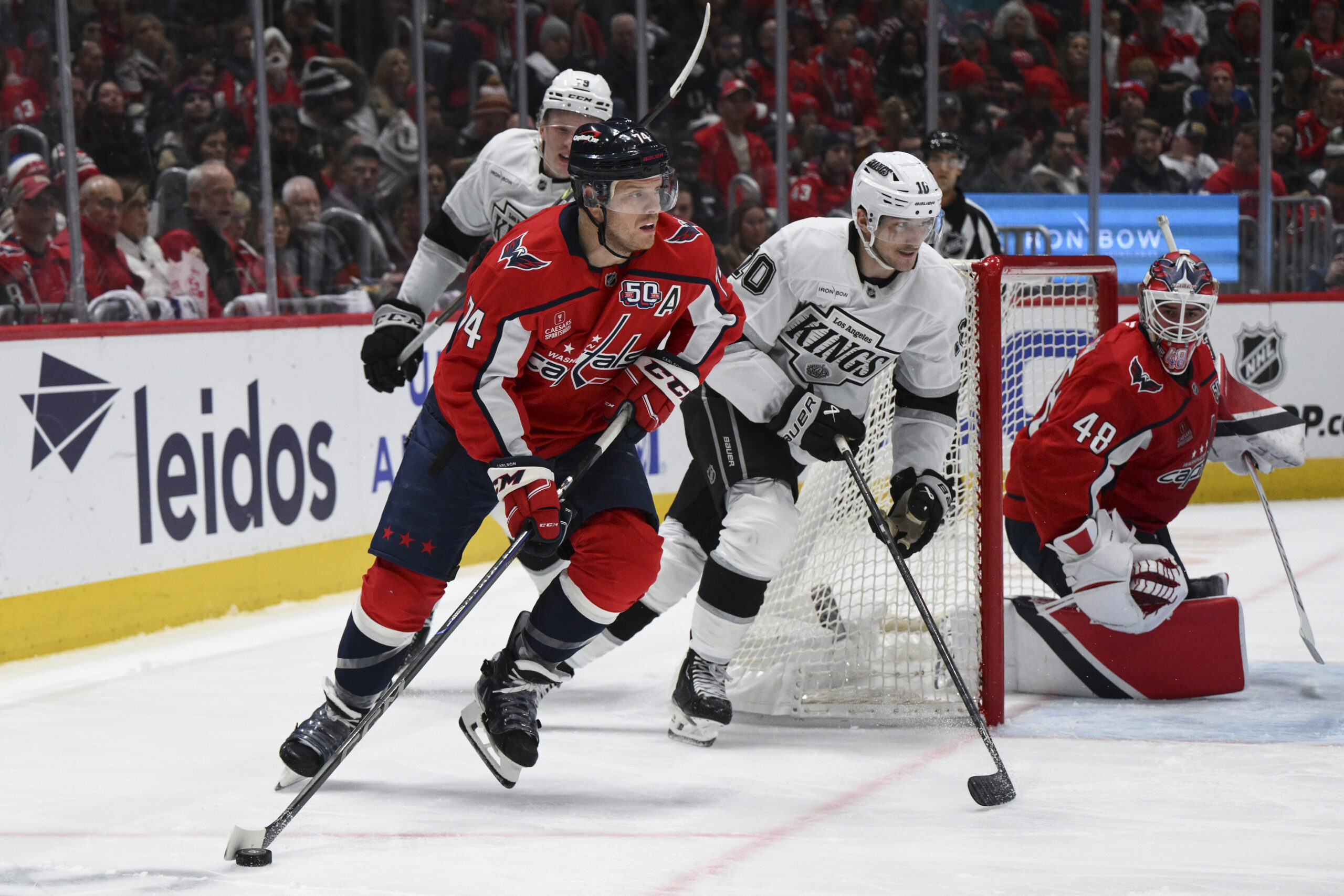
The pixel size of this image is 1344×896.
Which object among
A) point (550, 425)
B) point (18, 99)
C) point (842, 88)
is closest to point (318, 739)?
point (550, 425)

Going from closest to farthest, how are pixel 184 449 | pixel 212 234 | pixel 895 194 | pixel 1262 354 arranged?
pixel 895 194
pixel 184 449
pixel 212 234
pixel 1262 354

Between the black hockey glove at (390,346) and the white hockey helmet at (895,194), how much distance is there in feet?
3.18

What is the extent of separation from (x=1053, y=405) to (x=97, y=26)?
11.0 ft

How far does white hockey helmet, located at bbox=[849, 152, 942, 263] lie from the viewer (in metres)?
2.90

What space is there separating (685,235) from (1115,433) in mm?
1154

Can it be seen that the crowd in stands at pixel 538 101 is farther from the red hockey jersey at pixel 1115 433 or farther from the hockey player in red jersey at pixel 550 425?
the hockey player in red jersey at pixel 550 425

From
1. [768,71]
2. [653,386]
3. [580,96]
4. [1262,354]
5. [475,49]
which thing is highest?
[475,49]

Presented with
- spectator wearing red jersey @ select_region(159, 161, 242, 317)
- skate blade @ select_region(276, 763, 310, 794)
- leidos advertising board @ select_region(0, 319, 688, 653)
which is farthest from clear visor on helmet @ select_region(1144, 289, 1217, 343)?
spectator wearing red jersey @ select_region(159, 161, 242, 317)

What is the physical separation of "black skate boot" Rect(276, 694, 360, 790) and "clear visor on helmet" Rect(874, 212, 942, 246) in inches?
53.1

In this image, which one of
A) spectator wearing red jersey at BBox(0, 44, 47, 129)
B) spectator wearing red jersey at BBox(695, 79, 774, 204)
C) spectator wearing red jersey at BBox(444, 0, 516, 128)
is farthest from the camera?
spectator wearing red jersey at BBox(695, 79, 774, 204)

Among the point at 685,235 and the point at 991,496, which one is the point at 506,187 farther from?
the point at 991,496

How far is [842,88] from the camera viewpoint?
753 cm

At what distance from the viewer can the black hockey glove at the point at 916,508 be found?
3039 mm

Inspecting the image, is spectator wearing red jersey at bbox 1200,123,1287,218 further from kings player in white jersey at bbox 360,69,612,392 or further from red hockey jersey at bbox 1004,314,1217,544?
kings player in white jersey at bbox 360,69,612,392
